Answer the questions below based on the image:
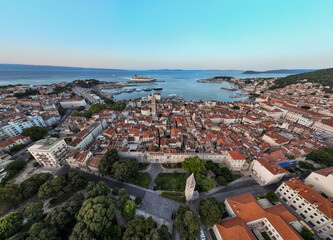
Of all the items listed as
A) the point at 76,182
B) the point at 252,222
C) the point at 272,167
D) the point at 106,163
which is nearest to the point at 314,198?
the point at 272,167

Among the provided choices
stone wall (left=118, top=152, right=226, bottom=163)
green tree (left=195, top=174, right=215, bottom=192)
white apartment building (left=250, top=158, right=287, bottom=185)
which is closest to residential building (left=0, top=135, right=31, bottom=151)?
stone wall (left=118, top=152, right=226, bottom=163)

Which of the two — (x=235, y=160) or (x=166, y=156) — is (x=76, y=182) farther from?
(x=235, y=160)

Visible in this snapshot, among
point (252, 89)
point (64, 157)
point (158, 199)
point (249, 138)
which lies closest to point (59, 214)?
point (158, 199)

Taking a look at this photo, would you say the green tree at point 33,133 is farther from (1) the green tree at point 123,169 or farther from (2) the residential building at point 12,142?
(1) the green tree at point 123,169

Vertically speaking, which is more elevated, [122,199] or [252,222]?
[122,199]

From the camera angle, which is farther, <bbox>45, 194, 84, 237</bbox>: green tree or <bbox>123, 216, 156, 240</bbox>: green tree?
<bbox>45, 194, 84, 237</bbox>: green tree

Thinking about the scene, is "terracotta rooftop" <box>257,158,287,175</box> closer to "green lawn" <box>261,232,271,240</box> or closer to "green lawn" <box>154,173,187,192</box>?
"green lawn" <box>261,232,271,240</box>

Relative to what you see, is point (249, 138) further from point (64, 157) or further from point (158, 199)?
point (64, 157)
